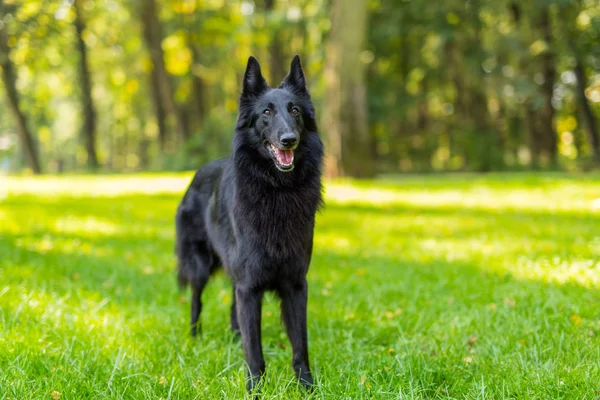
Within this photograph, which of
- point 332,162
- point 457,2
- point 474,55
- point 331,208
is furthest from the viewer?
point 474,55

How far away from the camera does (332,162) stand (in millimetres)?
13742

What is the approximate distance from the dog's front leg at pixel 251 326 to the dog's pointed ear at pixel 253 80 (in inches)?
50.4

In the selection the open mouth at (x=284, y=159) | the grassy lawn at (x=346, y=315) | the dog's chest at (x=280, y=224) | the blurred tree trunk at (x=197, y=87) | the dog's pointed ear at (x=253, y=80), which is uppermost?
the blurred tree trunk at (x=197, y=87)

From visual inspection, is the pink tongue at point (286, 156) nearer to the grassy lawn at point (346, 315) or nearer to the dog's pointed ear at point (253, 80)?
the dog's pointed ear at point (253, 80)

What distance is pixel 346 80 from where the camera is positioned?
43.0 feet

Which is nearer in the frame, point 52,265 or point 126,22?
point 52,265

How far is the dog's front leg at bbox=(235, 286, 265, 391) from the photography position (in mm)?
3084

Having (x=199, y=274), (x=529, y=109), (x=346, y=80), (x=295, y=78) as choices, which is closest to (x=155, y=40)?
(x=346, y=80)

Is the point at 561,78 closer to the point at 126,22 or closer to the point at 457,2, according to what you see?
the point at 457,2

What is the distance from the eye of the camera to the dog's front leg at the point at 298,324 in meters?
3.13

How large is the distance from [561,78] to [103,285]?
25.4 meters

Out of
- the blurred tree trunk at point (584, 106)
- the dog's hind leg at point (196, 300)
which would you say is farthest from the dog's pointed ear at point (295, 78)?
the blurred tree trunk at point (584, 106)

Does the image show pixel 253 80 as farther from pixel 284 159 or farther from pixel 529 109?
pixel 529 109

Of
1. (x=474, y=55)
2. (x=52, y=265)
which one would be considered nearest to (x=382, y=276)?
(x=52, y=265)
